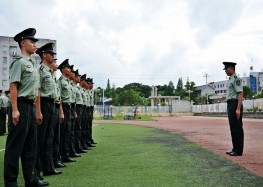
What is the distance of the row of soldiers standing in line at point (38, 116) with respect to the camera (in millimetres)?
4086

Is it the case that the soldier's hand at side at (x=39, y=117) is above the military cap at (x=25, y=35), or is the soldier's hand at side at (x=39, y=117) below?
below

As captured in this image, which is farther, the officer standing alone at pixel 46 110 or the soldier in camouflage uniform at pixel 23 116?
the officer standing alone at pixel 46 110

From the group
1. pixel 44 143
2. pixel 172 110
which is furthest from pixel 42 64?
pixel 172 110

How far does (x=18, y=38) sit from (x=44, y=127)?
1399 mm

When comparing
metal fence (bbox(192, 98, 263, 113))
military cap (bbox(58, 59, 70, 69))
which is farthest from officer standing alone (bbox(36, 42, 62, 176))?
metal fence (bbox(192, 98, 263, 113))

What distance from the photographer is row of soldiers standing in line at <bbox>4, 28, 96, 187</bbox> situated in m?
4.09

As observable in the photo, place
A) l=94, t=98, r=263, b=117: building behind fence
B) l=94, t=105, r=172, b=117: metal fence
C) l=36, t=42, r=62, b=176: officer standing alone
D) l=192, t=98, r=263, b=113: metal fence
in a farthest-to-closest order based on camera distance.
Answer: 1. l=94, t=105, r=172, b=117: metal fence
2. l=94, t=98, r=263, b=117: building behind fence
3. l=192, t=98, r=263, b=113: metal fence
4. l=36, t=42, r=62, b=176: officer standing alone

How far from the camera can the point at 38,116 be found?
466cm

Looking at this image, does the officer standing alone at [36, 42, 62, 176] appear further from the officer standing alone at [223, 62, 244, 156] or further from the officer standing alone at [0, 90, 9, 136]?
the officer standing alone at [0, 90, 9, 136]

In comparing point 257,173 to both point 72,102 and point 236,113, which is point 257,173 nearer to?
point 236,113

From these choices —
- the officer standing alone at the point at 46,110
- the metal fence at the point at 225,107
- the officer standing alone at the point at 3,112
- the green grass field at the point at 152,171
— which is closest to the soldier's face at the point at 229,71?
the green grass field at the point at 152,171

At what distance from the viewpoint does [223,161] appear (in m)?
6.20

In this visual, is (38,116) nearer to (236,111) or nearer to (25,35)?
(25,35)

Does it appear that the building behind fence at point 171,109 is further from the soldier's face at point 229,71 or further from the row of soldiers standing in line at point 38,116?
the row of soldiers standing in line at point 38,116
